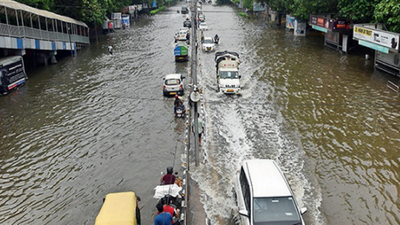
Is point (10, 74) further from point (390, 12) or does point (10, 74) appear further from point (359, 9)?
point (359, 9)

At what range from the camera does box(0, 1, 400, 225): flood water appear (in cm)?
1407

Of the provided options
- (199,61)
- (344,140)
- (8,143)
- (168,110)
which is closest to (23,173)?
(8,143)

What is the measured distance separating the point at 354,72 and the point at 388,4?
20.9 ft

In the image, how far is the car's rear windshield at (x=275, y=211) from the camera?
1034 centimetres

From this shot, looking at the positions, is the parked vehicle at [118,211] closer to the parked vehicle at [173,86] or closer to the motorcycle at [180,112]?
the motorcycle at [180,112]

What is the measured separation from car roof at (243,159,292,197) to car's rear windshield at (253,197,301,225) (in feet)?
0.59

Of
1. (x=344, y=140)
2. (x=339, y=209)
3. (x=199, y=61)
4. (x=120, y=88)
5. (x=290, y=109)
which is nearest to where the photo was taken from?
(x=339, y=209)

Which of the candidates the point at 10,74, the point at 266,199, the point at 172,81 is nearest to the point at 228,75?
the point at 172,81

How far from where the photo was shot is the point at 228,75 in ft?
94.9

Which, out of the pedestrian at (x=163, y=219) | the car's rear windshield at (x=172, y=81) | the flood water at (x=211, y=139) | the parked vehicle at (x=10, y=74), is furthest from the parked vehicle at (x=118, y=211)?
the parked vehicle at (x=10, y=74)

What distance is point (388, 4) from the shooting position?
28.1 metres

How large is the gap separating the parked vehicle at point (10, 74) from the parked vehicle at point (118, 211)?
2110 centimetres

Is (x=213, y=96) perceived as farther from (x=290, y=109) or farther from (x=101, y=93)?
(x=101, y=93)

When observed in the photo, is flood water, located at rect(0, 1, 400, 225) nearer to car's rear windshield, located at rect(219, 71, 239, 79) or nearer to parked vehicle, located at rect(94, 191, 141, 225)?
A: car's rear windshield, located at rect(219, 71, 239, 79)
